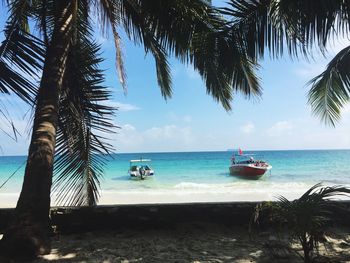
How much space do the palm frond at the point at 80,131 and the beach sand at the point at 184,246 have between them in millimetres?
830

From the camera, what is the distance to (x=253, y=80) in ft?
18.6

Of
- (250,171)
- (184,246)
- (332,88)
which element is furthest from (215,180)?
(184,246)

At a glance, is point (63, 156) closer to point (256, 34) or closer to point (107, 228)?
point (107, 228)

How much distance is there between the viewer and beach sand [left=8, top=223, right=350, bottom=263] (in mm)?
3532

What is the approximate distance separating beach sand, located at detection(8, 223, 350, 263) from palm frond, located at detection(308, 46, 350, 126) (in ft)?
8.58

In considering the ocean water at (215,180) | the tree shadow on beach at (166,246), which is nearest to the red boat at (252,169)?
the ocean water at (215,180)

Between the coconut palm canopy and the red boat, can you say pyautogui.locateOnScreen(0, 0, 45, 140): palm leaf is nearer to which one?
the coconut palm canopy

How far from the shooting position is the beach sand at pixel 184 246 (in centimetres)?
353

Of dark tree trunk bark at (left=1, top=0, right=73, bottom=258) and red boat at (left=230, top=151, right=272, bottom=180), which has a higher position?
dark tree trunk bark at (left=1, top=0, right=73, bottom=258)

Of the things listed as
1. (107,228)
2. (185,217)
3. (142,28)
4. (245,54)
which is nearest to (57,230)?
(107,228)

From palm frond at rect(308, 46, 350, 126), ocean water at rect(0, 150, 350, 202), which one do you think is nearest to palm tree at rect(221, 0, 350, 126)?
palm frond at rect(308, 46, 350, 126)

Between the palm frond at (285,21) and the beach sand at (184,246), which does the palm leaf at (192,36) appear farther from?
the beach sand at (184,246)

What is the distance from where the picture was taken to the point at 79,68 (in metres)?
5.16

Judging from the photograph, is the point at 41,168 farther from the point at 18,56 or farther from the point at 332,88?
the point at 332,88
